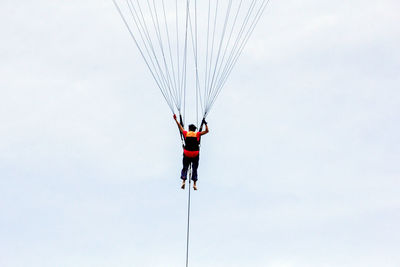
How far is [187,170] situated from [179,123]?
1.77 metres

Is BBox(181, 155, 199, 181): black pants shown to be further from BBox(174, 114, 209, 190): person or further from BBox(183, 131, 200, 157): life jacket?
BBox(183, 131, 200, 157): life jacket

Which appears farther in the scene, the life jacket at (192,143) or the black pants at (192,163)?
the black pants at (192,163)

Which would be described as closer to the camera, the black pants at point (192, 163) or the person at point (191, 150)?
the person at point (191, 150)

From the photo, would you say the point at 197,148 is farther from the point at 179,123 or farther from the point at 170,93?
the point at 170,93

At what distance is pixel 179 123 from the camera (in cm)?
1948

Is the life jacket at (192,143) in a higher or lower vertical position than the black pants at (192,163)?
higher

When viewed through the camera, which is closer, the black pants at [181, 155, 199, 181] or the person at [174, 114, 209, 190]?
the person at [174, 114, 209, 190]

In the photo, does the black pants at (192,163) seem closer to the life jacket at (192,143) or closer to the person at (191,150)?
the person at (191,150)

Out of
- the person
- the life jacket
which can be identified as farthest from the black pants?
the life jacket

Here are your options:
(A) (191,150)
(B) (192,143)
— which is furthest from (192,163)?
(B) (192,143)

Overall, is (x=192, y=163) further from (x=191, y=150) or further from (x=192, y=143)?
(x=192, y=143)

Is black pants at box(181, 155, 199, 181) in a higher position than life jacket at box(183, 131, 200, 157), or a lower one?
lower

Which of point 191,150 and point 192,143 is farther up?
point 192,143

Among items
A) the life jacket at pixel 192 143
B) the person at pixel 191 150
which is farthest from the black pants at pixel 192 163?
the life jacket at pixel 192 143
